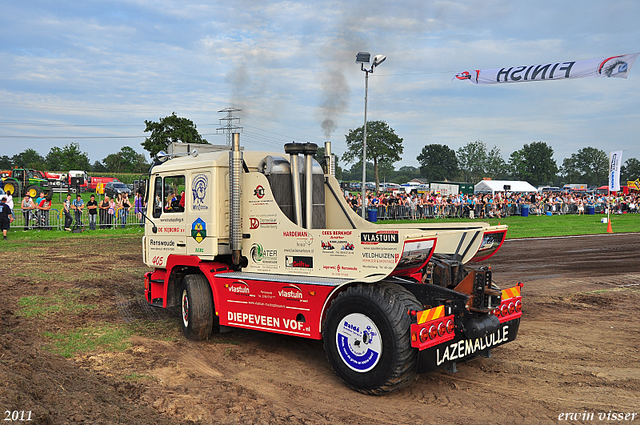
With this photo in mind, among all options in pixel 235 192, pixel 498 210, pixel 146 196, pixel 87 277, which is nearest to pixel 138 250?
pixel 87 277

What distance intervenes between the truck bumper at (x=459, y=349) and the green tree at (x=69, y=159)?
9191 cm

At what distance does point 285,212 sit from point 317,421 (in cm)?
316

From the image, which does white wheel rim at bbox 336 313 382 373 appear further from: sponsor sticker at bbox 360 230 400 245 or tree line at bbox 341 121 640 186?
tree line at bbox 341 121 640 186

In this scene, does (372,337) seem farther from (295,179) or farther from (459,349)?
(295,179)

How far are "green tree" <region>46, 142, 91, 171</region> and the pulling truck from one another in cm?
8776

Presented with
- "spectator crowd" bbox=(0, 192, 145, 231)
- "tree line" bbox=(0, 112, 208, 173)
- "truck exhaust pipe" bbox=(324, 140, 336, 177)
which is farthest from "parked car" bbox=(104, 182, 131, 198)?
"truck exhaust pipe" bbox=(324, 140, 336, 177)

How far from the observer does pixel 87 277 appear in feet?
→ 40.3

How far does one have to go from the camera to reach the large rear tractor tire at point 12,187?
3647cm

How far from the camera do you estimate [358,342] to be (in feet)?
17.6

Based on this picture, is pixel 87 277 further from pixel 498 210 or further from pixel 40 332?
pixel 498 210

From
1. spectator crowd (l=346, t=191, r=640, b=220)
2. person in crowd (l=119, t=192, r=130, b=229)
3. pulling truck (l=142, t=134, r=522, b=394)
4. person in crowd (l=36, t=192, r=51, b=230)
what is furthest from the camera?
spectator crowd (l=346, t=191, r=640, b=220)

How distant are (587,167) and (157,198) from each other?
18942 centimetres

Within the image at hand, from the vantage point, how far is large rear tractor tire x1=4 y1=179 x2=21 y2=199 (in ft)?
120

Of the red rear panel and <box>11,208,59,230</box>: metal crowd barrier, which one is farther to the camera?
<box>11,208,59,230</box>: metal crowd barrier
